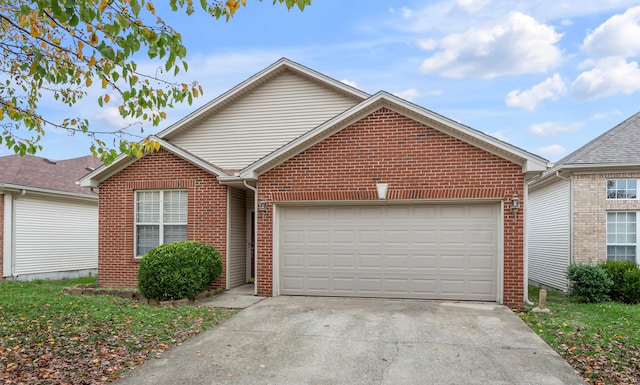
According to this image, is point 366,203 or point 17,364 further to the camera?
point 366,203

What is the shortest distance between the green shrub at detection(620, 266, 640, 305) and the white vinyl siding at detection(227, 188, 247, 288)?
9.80m

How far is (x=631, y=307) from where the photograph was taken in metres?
10.1

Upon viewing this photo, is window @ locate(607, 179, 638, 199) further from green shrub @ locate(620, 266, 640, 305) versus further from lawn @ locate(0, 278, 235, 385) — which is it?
lawn @ locate(0, 278, 235, 385)

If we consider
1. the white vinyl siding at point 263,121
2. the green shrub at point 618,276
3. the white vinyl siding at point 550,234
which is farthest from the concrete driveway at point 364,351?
the white vinyl siding at point 263,121

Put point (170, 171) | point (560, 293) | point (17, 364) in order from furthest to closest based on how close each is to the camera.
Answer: point (560, 293), point (170, 171), point (17, 364)

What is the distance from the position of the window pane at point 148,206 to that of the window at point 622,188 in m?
12.4

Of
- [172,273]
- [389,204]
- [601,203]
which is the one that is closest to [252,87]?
[389,204]

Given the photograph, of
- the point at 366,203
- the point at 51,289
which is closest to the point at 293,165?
the point at 366,203

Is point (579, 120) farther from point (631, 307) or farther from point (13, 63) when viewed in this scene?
point (13, 63)

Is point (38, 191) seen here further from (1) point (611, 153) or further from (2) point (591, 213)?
(1) point (611, 153)

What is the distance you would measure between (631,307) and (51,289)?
1448cm

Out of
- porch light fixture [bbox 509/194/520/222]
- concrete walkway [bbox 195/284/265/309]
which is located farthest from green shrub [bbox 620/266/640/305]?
concrete walkway [bbox 195/284/265/309]

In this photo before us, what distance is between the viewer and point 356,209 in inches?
415

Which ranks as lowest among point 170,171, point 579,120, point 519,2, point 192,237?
point 192,237
